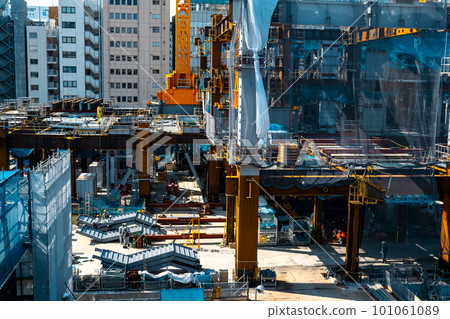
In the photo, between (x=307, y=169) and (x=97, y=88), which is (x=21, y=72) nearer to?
(x=97, y=88)

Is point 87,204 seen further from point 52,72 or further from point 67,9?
point 67,9

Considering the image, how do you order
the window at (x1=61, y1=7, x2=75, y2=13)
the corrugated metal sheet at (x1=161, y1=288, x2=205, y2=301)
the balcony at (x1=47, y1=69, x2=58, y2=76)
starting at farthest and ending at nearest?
the balcony at (x1=47, y1=69, x2=58, y2=76)
the window at (x1=61, y1=7, x2=75, y2=13)
the corrugated metal sheet at (x1=161, y1=288, x2=205, y2=301)

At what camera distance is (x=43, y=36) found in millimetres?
84188

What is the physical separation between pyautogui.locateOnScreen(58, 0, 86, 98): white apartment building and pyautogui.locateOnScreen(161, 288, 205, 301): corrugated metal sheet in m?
66.7

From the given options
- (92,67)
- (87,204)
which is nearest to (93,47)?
(92,67)

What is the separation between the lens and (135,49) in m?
87.1

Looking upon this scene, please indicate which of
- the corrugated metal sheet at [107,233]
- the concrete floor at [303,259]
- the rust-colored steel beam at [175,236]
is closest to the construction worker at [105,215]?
the concrete floor at [303,259]

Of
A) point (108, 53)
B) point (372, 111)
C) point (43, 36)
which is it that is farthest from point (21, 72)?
point (372, 111)

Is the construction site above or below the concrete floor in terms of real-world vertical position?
above

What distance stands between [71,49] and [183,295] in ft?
234

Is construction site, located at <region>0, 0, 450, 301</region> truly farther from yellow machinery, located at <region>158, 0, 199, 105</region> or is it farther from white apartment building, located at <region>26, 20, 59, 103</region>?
white apartment building, located at <region>26, 20, 59, 103</region>

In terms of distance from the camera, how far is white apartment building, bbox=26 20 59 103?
277 ft

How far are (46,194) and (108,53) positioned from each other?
241ft

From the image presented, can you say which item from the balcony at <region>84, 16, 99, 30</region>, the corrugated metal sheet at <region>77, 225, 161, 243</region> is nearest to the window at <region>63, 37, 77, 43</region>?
the balcony at <region>84, 16, 99, 30</region>
